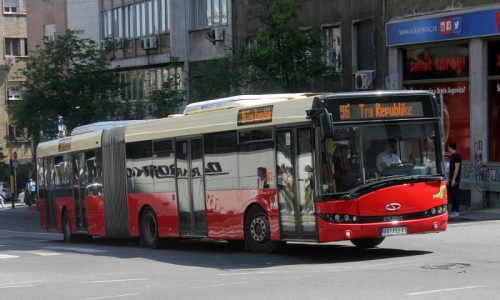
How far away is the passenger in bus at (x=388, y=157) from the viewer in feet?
52.6

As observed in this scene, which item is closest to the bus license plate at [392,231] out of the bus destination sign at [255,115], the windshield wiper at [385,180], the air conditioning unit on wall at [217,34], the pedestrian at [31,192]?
the windshield wiper at [385,180]

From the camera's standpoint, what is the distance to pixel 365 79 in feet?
106

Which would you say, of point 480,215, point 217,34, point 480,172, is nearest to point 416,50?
point 480,172

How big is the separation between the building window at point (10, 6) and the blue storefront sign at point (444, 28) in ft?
193

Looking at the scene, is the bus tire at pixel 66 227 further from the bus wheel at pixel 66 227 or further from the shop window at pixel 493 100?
the shop window at pixel 493 100

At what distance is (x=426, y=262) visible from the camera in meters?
15.3

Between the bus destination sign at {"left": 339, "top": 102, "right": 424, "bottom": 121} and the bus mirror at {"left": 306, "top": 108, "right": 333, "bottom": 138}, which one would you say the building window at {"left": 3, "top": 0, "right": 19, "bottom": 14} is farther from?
the bus mirror at {"left": 306, "top": 108, "right": 333, "bottom": 138}

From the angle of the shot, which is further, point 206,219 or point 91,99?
point 91,99

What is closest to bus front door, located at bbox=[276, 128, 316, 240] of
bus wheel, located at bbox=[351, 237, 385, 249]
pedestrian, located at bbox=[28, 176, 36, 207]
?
bus wheel, located at bbox=[351, 237, 385, 249]

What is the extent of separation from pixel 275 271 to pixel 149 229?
25.8 feet

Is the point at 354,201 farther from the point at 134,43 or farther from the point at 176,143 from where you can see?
the point at 134,43

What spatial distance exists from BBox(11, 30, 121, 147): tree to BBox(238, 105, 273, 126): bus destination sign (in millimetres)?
28280

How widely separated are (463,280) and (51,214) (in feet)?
61.6

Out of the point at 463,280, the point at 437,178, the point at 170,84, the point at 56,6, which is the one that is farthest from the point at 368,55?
the point at 56,6
